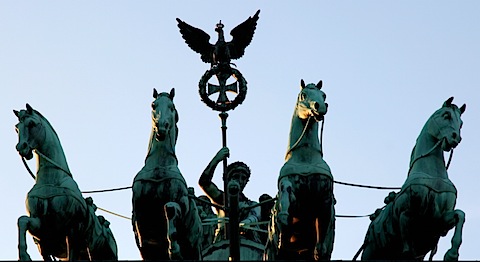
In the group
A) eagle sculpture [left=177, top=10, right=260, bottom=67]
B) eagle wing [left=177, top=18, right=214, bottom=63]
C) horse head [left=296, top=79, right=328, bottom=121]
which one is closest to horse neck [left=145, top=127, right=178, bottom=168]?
horse head [left=296, top=79, right=328, bottom=121]

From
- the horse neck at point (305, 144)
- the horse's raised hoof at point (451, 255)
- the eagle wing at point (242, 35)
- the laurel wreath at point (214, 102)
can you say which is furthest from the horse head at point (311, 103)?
the eagle wing at point (242, 35)

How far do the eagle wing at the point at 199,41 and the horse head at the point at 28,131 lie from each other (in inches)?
220

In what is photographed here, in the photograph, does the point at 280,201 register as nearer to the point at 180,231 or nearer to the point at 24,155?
the point at 180,231

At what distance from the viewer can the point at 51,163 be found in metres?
27.8

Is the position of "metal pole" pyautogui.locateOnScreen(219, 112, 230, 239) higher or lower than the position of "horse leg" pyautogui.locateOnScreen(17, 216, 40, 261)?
higher

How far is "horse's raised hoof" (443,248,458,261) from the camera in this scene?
86.2 feet

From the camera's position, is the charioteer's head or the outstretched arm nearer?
the outstretched arm

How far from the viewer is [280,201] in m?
27.1

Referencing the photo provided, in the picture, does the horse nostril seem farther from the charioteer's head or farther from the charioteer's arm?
the charioteer's head

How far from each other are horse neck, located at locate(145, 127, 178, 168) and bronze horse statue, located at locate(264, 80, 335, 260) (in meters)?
1.46

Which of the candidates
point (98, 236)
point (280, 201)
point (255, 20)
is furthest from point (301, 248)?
point (255, 20)

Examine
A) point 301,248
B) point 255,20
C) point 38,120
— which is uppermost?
point 255,20

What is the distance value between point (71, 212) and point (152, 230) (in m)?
1.05

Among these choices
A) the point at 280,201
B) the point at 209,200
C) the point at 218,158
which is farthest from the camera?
the point at 209,200
